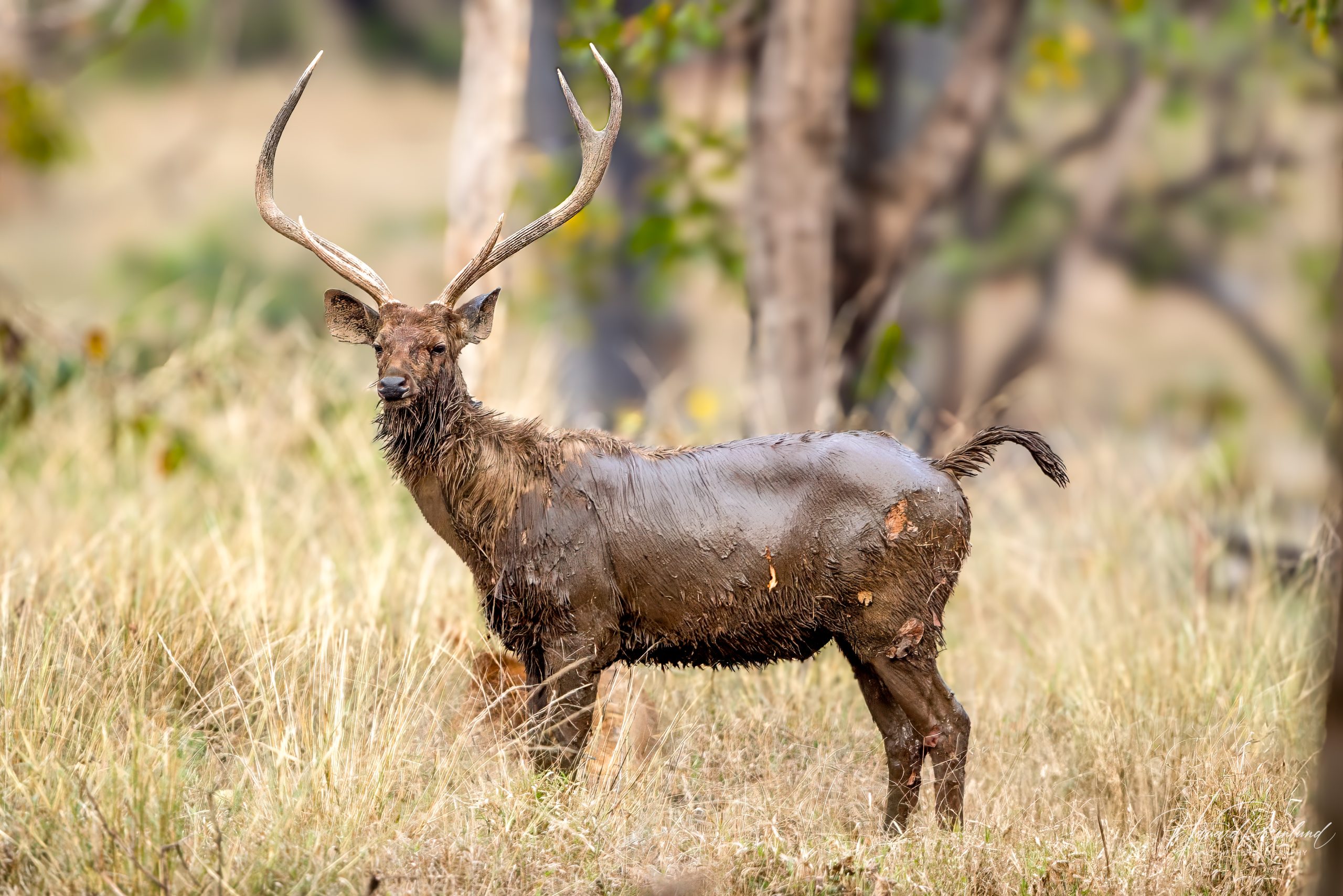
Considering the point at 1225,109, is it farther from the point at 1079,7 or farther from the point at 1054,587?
the point at 1054,587

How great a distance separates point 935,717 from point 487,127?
13.4ft

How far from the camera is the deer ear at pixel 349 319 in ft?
14.1

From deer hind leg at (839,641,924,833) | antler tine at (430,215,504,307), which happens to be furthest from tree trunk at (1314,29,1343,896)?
antler tine at (430,215,504,307)

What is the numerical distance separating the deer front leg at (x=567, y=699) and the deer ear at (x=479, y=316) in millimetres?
999

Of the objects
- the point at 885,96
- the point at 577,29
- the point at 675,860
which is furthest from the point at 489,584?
the point at 885,96

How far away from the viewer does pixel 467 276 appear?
4.30m

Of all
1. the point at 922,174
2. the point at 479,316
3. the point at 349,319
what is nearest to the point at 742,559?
the point at 479,316

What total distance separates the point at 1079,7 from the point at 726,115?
5.34 metres

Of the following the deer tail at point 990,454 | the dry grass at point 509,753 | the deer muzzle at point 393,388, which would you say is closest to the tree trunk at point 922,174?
the dry grass at point 509,753

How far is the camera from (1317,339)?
13.8m

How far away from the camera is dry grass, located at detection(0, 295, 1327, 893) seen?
377 centimetres

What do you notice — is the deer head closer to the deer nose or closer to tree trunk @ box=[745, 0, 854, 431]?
the deer nose

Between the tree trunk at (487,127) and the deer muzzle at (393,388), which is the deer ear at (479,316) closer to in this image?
the deer muzzle at (393,388)

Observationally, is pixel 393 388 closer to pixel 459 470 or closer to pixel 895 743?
pixel 459 470
